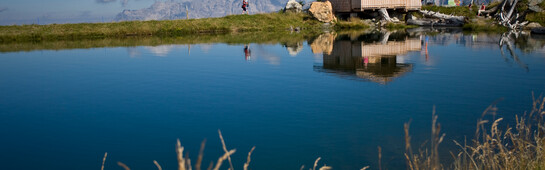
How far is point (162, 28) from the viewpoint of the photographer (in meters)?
49.0

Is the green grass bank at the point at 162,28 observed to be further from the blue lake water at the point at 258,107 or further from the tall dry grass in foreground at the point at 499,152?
the tall dry grass in foreground at the point at 499,152

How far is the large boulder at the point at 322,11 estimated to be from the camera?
2160 inches

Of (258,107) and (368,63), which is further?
(368,63)

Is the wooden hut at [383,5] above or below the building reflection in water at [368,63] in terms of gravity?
above

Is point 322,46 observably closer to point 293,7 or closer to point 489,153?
point 489,153

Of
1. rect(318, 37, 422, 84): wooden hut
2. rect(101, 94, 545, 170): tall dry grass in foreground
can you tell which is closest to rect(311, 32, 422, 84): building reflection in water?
rect(318, 37, 422, 84): wooden hut

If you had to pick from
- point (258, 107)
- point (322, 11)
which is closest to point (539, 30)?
point (322, 11)

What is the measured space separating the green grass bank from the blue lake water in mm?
26808

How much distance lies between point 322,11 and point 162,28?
1960 centimetres

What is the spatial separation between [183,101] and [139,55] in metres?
14.8

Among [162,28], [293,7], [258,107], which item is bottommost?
[258,107]

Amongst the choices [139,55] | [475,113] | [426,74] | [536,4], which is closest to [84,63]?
[139,55]

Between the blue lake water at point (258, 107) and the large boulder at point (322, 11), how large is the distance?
35294 mm

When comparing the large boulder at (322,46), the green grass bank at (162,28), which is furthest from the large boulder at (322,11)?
the large boulder at (322,46)
